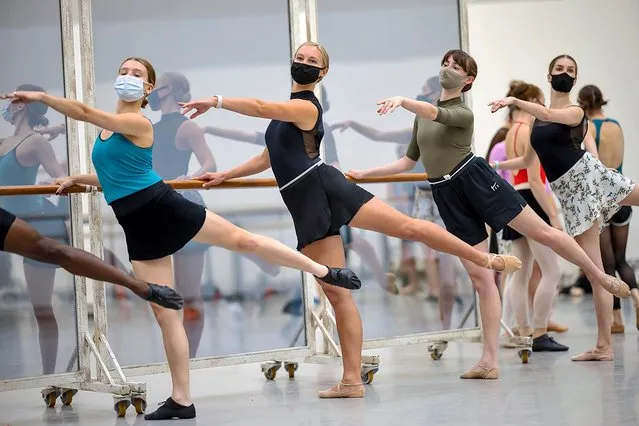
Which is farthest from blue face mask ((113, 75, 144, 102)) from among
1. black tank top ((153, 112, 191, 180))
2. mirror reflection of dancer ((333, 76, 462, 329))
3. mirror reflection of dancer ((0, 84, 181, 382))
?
mirror reflection of dancer ((333, 76, 462, 329))

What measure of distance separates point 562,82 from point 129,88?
2.32 m

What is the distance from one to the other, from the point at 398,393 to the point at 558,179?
1.49 m

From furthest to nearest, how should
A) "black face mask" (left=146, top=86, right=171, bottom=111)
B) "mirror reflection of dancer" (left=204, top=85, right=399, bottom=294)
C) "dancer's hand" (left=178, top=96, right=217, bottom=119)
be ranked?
1. "mirror reflection of dancer" (left=204, top=85, right=399, bottom=294)
2. "black face mask" (left=146, top=86, right=171, bottom=111)
3. "dancer's hand" (left=178, top=96, right=217, bottom=119)

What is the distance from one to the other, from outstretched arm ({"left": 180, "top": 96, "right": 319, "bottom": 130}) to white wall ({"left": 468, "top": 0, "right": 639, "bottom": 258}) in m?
6.43

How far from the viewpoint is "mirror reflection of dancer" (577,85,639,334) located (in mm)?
6914

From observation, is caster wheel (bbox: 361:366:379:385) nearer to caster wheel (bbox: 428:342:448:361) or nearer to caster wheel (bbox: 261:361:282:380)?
caster wheel (bbox: 261:361:282:380)

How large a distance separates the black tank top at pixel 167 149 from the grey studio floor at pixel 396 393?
28.6 inches

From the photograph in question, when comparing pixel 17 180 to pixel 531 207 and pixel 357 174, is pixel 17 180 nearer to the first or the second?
pixel 357 174

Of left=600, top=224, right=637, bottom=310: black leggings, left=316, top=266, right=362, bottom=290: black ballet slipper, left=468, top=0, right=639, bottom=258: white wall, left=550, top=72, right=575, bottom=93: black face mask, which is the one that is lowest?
left=600, top=224, right=637, bottom=310: black leggings

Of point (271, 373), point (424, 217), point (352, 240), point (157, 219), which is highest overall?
point (157, 219)

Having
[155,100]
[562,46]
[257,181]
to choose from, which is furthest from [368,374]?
[562,46]

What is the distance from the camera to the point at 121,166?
4.31m

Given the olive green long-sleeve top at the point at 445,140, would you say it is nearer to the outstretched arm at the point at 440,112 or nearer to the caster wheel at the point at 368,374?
the outstretched arm at the point at 440,112

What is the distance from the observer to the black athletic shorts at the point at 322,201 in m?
4.74
